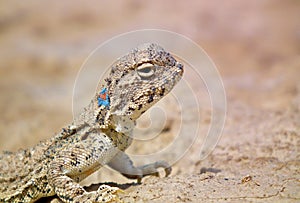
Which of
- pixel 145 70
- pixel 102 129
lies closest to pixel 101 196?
pixel 102 129

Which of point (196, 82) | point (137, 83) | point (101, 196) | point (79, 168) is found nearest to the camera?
point (101, 196)

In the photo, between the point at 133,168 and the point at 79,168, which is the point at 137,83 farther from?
the point at 133,168

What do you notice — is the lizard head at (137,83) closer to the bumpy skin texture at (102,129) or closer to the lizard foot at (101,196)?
the bumpy skin texture at (102,129)

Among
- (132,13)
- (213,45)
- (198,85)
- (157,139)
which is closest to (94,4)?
(132,13)

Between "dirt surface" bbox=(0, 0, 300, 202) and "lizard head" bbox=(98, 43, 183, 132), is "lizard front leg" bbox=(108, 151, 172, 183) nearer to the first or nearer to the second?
"dirt surface" bbox=(0, 0, 300, 202)

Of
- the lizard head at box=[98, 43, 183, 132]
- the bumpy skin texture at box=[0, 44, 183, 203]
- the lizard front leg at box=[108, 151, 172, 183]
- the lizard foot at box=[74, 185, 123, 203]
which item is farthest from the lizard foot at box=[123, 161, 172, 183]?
the lizard foot at box=[74, 185, 123, 203]

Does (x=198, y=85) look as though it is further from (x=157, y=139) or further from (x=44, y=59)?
(x=44, y=59)

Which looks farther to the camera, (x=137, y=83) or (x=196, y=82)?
(x=196, y=82)
